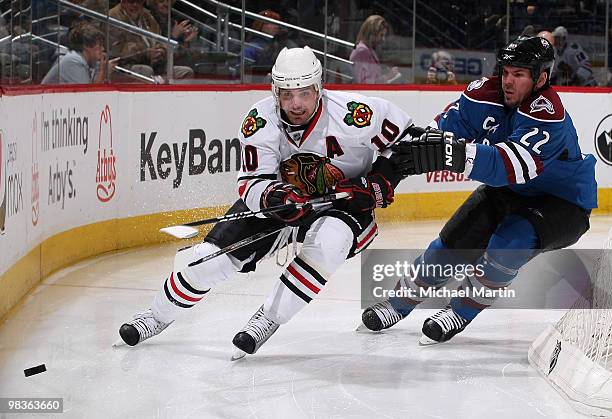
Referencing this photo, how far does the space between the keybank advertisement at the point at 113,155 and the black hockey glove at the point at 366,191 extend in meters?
1.25

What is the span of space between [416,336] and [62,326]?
1.33m

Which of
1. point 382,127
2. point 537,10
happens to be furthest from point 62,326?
point 537,10

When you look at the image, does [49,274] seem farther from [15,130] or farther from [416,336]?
[416,336]

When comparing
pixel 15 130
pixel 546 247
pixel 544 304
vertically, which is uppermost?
pixel 15 130

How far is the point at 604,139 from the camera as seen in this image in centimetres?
803

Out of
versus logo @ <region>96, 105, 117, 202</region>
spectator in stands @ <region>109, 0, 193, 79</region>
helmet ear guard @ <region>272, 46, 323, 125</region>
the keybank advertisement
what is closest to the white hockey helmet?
helmet ear guard @ <region>272, 46, 323, 125</region>

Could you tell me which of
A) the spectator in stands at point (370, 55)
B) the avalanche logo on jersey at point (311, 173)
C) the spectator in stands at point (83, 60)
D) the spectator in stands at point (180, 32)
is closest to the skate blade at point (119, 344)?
the avalanche logo on jersey at point (311, 173)

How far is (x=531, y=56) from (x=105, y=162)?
2781 millimetres

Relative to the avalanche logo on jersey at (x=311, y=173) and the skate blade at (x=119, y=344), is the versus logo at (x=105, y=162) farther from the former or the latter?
the avalanche logo on jersey at (x=311, y=173)

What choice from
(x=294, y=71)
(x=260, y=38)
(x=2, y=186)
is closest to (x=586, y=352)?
(x=294, y=71)

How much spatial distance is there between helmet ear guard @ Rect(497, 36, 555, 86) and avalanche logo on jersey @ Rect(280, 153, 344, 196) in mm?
683

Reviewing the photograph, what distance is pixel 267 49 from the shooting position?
23.8 ft

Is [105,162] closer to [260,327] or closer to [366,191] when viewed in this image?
[260,327]

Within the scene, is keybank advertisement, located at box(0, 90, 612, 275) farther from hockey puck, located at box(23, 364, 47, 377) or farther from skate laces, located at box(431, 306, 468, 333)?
skate laces, located at box(431, 306, 468, 333)
